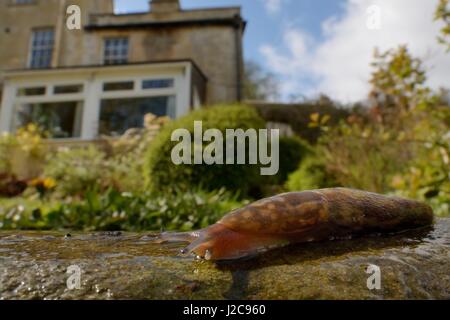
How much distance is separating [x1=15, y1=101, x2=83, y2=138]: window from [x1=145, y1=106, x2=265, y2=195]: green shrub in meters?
10.4

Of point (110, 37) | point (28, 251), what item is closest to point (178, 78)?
point (110, 37)

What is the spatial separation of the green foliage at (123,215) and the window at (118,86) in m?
11.8

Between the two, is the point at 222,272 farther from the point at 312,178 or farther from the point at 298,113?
the point at 298,113

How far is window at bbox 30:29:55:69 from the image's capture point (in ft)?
73.7

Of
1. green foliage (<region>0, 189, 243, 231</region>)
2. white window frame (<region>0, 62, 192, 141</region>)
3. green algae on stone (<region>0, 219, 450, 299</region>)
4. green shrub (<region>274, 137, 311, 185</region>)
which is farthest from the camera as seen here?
white window frame (<region>0, 62, 192, 141</region>)

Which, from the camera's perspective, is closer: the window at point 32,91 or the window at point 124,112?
the window at point 124,112

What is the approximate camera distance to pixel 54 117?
1733 cm

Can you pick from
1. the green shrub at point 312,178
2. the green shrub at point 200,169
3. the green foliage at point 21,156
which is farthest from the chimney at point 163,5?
the green shrub at point 312,178

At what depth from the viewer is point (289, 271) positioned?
130 cm

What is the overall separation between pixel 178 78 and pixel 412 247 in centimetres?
1510

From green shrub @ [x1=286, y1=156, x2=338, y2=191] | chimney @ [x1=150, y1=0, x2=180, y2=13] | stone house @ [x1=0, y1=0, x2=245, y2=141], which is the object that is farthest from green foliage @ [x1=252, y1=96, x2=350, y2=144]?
green shrub @ [x1=286, y1=156, x2=338, y2=191]

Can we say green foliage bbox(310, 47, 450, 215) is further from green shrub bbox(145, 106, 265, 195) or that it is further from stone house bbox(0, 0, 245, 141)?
stone house bbox(0, 0, 245, 141)

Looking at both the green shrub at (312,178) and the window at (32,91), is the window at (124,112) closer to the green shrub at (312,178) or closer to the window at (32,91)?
the window at (32,91)

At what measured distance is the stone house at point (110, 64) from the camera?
16.1m
